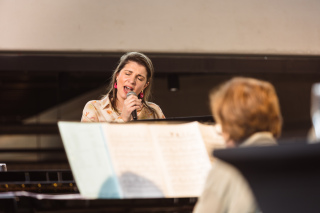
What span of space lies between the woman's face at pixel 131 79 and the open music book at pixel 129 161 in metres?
1.10

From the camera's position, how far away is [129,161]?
1.67 meters

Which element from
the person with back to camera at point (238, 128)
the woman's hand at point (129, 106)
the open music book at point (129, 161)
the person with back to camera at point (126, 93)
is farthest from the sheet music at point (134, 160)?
the person with back to camera at point (126, 93)

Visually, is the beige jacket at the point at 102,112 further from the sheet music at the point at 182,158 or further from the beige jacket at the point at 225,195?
the beige jacket at the point at 225,195

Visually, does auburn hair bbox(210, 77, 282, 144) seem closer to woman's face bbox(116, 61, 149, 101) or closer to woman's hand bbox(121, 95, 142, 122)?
woman's hand bbox(121, 95, 142, 122)

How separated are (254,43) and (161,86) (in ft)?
3.39

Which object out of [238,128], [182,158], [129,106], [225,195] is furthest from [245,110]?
[129,106]

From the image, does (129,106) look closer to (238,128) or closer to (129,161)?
(129,161)

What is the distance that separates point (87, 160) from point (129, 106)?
3.28ft

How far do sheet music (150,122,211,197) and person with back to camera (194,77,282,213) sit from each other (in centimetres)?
27

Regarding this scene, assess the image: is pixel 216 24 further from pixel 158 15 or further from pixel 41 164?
pixel 41 164

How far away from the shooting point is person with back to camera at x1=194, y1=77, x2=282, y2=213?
136cm

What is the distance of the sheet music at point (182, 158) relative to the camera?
1726 mm

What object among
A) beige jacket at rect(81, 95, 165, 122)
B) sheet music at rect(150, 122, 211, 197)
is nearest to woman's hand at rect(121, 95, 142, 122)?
beige jacket at rect(81, 95, 165, 122)

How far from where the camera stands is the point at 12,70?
209 inches
